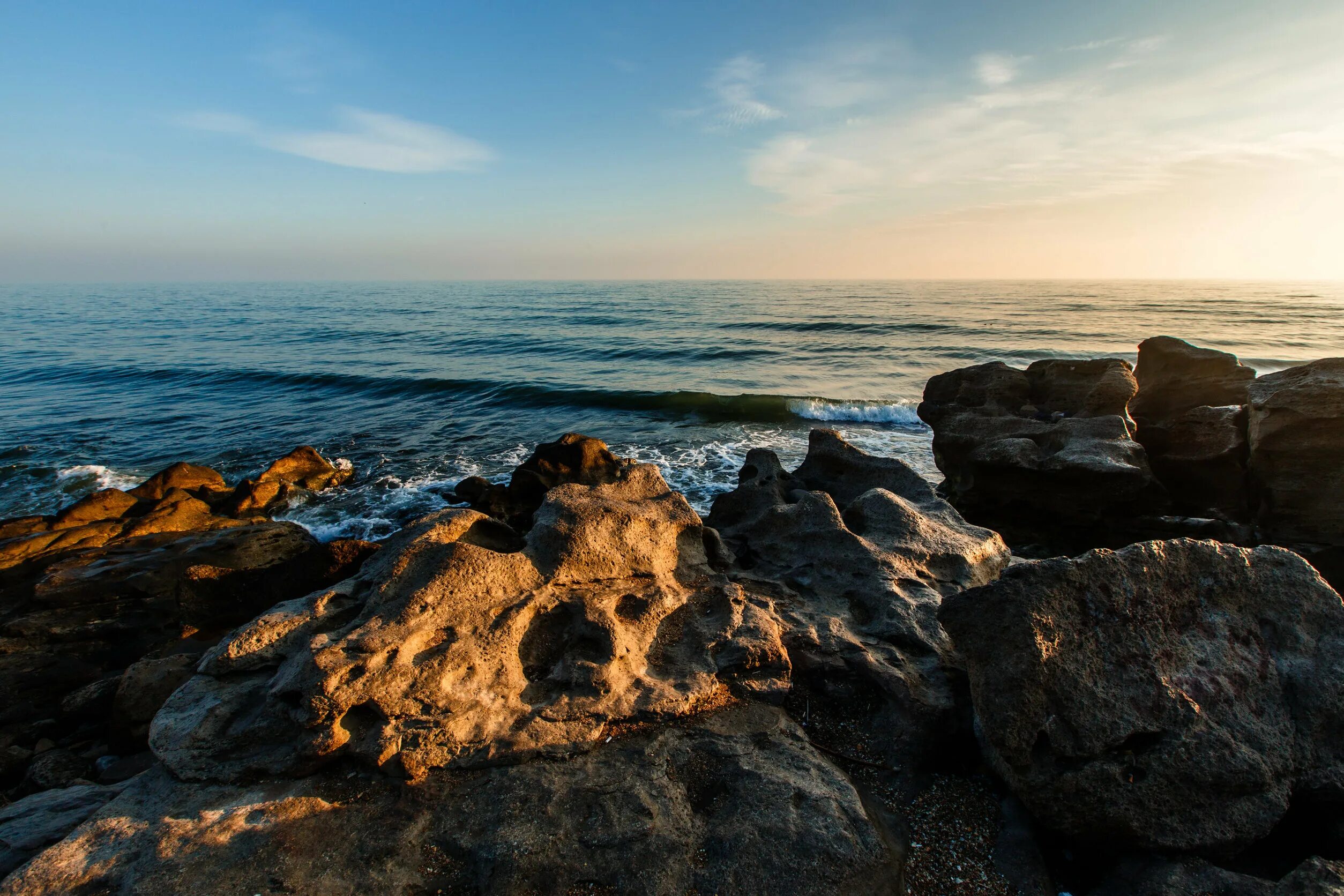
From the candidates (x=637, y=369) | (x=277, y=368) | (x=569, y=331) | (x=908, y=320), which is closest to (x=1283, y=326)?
(x=908, y=320)

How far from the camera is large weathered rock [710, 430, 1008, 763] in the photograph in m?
3.56

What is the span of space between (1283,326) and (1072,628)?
133 ft

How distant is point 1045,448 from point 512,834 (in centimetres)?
733

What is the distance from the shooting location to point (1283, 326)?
3047 centimetres

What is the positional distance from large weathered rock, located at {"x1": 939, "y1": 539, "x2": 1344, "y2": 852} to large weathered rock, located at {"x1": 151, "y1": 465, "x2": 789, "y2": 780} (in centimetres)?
127

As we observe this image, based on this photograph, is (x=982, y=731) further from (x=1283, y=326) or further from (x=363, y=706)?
(x=1283, y=326)

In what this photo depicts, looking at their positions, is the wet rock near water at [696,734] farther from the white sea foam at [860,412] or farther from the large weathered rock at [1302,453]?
the white sea foam at [860,412]

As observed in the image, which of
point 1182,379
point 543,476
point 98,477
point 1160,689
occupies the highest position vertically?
point 1182,379

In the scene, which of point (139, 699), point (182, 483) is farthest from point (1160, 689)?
point (182, 483)

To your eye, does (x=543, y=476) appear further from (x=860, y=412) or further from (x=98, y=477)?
(x=860, y=412)

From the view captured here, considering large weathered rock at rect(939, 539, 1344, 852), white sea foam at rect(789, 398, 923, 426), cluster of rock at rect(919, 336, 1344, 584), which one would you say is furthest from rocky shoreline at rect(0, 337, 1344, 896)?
white sea foam at rect(789, 398, 923, 426)

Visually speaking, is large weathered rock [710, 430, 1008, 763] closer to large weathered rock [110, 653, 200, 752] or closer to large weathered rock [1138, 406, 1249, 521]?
large weathered rock [1138, 406, 1249, 521]

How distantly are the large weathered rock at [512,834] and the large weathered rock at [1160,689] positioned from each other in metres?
0.85

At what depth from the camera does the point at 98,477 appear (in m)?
11.4
